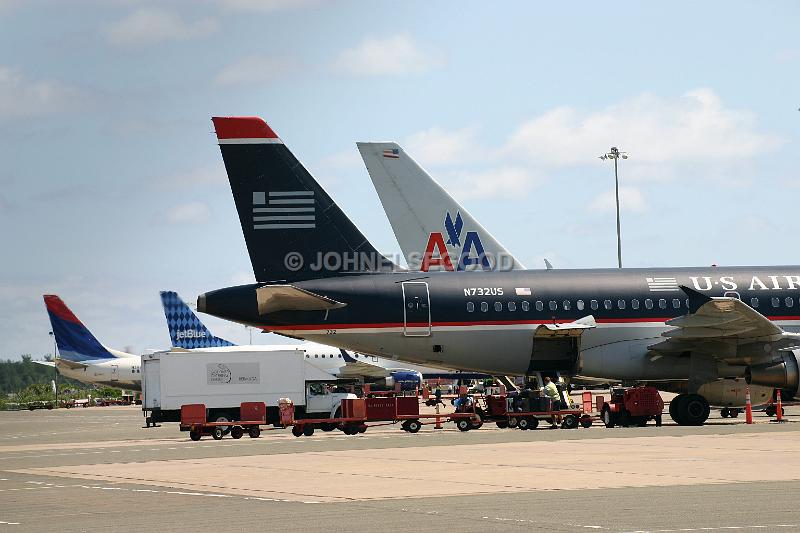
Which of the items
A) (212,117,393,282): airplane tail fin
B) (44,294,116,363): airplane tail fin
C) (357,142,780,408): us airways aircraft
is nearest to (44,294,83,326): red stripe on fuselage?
(44,294,116,363): airplane tail fin

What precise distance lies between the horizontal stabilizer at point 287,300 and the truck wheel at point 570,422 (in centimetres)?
725

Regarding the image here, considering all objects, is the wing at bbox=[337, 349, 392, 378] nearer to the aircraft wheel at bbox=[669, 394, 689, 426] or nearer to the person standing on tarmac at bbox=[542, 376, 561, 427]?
the person standing on tarmac at bbox=[542, 376, 561, 427]

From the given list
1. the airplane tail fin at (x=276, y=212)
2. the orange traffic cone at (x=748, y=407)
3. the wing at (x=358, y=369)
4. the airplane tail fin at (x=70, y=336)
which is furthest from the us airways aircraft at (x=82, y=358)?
the orange traffic cone at (x=748, y=407)

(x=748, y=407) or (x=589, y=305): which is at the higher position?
(x=589, y=305)

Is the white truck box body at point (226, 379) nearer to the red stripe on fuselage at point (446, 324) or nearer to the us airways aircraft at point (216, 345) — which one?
the red stripe on fuselage at point (446, 324)

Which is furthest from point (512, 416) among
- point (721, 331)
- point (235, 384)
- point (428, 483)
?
point (428, 483)

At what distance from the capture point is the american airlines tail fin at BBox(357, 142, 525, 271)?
47.7 m

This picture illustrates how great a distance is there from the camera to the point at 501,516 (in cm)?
1458

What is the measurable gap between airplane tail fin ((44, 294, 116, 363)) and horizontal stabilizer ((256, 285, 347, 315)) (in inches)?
1897

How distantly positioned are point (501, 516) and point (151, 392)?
27862mm

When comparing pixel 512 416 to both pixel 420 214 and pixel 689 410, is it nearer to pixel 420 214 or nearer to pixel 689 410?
pixel 689 410

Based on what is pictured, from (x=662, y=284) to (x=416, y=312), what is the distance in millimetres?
7920

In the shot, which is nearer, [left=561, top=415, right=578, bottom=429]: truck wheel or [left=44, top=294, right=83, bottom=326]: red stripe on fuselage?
[left=561, top=415, right=578, bottom=429]: truck wheel

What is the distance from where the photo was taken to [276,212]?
36.8m
